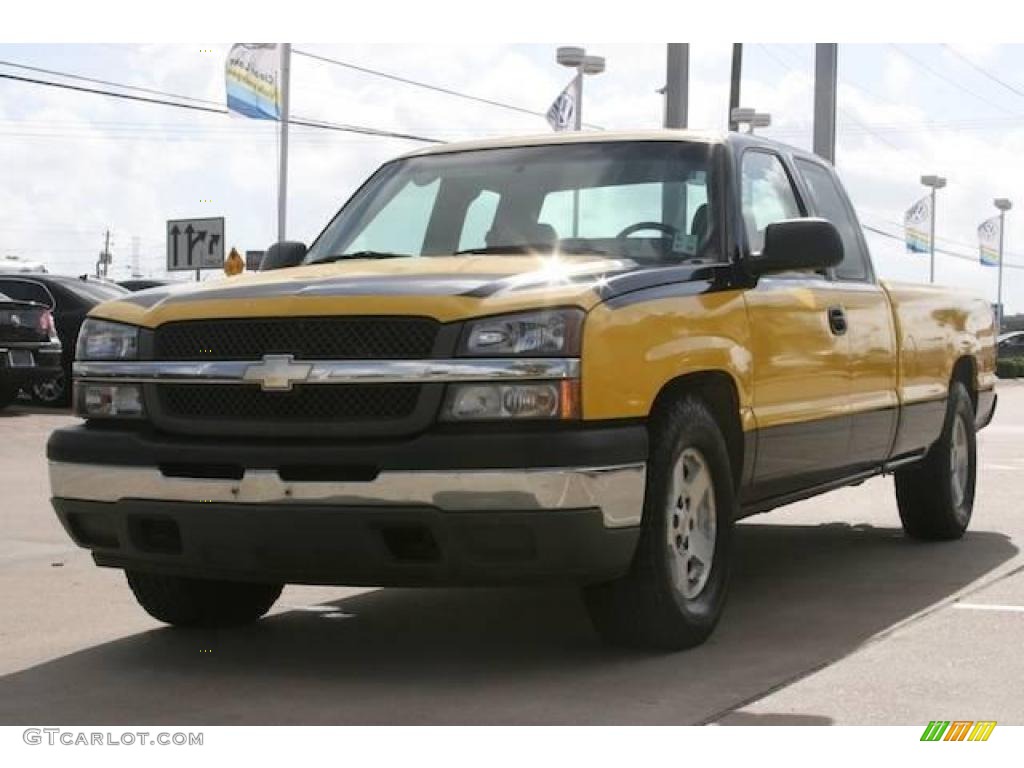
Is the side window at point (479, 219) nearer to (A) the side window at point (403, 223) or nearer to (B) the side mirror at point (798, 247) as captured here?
(A) the side window at point (403, 223)

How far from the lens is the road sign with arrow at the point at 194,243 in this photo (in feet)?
78.0

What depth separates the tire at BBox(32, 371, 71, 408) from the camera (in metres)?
20.6

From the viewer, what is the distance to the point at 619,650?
19.6ft

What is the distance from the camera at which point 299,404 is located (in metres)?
5.47

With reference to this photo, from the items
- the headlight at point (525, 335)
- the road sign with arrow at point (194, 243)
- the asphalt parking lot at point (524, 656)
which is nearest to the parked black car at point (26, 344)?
the road sign with arrow at point (194, 243)

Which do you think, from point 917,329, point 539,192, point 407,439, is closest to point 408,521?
point 407,439

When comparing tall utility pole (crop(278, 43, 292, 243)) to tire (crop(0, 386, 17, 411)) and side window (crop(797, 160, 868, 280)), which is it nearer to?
tire (crop(0, 386, 17, 411))

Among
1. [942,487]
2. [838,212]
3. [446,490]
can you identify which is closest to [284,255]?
[446,490]

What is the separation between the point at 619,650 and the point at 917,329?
10.8 ft

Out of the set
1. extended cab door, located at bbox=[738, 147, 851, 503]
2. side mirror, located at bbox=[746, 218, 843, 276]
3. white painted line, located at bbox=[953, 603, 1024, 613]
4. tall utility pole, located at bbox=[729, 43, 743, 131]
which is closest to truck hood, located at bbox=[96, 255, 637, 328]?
side mirror, located at bbox=[746, 218, 843, 276]

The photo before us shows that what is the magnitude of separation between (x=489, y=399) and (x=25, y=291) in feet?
54.9

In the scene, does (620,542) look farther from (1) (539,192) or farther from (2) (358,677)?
(1) (539,192)

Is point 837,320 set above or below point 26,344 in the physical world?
above
